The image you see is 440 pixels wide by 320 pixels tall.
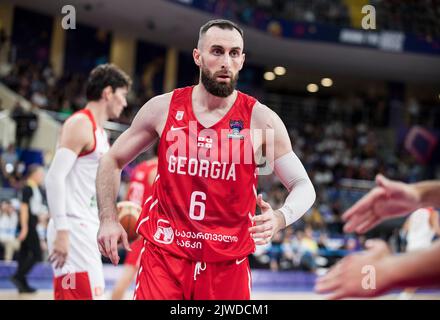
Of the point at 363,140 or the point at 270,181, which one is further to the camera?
the point at 363,140

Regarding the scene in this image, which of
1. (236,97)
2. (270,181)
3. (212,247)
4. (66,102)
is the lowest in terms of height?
(212,247)

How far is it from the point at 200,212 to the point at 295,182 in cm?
54

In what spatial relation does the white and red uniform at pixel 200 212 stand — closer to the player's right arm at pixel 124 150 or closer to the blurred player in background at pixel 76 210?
the player's right arm at pixel 124 150

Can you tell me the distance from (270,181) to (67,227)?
44.9 ft

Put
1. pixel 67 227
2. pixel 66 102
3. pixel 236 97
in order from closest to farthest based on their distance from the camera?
1. pixel 236 97
2. pixel 67 227
3. pixel 66 102

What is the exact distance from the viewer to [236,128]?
11.8ft

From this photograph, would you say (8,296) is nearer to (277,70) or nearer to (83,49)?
(83,49)

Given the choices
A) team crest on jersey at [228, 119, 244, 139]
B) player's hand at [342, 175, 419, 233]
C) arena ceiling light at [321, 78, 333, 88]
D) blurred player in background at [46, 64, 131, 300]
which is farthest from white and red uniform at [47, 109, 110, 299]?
arena ceiling light at [321, 78, 333, 88]

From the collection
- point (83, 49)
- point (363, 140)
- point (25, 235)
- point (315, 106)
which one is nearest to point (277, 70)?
point (315, 106)

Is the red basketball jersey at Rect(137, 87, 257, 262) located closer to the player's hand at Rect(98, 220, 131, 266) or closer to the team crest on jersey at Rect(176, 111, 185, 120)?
the team crest on jersey at Rect(176, 111, 185, 120)

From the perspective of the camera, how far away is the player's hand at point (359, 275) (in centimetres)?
199

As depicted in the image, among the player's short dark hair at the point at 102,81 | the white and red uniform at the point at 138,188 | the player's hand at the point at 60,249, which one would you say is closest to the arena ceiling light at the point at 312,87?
the white and red uniform at the point at 138,188
